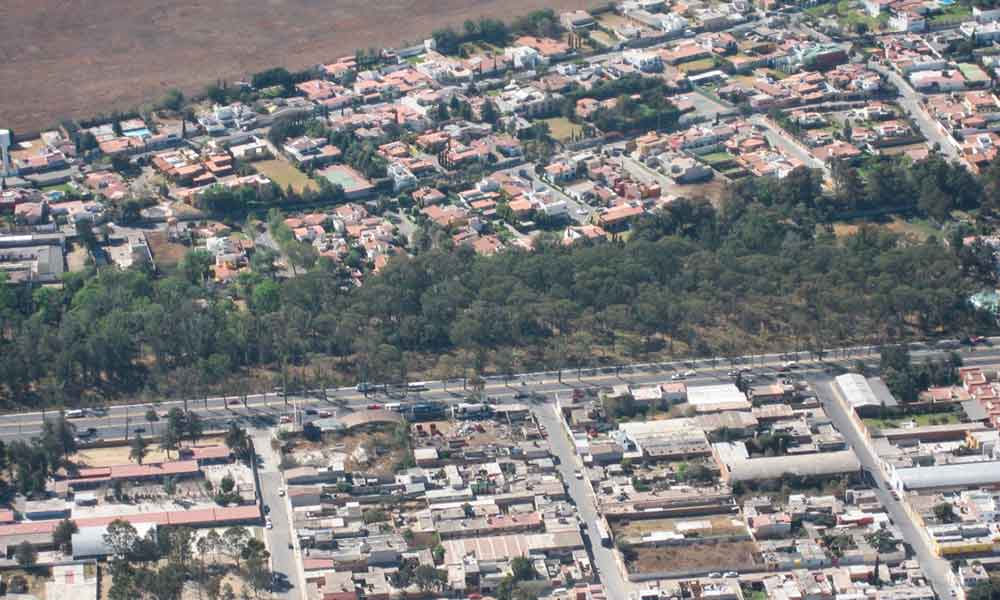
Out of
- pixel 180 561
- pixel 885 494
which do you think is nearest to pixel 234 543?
pixel 180 561

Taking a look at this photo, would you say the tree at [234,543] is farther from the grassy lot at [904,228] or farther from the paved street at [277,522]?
the grassy lot at [904,228]

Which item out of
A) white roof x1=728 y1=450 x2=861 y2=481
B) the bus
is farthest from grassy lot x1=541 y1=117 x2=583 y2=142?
the bus

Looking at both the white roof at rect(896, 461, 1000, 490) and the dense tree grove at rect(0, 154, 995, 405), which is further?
the dense tree grove at rect(0, 154, 995, 405)

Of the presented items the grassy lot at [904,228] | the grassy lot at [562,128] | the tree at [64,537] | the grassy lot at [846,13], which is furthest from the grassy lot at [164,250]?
the grassy lot at [846,13]

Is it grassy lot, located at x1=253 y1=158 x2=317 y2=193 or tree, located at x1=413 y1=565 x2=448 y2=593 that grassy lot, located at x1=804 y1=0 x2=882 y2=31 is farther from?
tree, located at x1=413 y1=565 x2=448 y2=593

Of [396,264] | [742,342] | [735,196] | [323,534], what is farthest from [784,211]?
[323,534]
